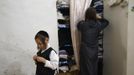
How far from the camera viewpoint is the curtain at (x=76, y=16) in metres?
4.08

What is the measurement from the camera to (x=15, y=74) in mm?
3740

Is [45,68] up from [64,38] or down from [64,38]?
down

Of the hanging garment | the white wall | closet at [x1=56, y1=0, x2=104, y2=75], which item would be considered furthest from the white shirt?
the hanging garment

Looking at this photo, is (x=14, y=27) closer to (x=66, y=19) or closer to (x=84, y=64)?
(x=66, y=19)

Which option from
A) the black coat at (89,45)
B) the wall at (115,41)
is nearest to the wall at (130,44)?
the wall at (115,41)

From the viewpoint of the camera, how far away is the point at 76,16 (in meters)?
4.11

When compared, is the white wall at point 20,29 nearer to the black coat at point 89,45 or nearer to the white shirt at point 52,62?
the black coat at point 89,45

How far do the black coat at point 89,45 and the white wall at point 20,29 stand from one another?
1.83 feet

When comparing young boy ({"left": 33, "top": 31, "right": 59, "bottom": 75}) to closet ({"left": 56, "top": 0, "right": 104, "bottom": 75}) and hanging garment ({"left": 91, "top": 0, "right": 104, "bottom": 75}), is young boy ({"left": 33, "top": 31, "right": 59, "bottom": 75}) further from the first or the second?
hanging garment ({"left": 91, "top": 0, "right": 104, "bottom": 75})

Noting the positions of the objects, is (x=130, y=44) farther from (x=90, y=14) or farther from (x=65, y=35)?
(x=65, y=35)

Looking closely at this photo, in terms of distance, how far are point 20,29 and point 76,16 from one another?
3.08ft

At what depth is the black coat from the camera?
13.0 ft

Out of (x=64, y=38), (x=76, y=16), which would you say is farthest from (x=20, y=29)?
(x=76, y=16)

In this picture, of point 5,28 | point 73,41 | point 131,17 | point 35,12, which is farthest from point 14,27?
point 131,17
